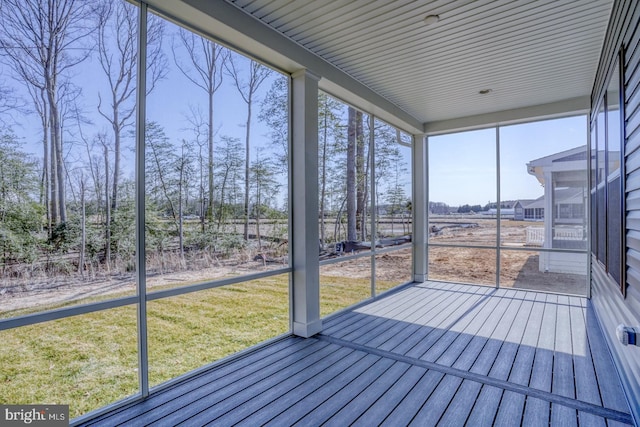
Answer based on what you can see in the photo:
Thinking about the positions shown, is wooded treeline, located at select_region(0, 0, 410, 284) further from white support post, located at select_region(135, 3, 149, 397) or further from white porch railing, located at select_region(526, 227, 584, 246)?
white porch railing, located at select_region(526, 227, 584, 246)

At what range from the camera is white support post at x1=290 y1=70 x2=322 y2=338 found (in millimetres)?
3350

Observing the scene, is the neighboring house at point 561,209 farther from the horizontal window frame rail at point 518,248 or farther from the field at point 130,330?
the field at point 130,330

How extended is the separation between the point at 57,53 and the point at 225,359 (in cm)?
246

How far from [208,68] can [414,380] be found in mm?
2997

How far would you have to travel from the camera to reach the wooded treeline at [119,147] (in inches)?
72.7

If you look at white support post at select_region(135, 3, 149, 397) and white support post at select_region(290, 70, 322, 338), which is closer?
white support post at select_region(135, 3, 149, 397)

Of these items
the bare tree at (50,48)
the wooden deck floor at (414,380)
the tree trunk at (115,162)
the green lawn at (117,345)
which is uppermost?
the bare tree at (50,48)

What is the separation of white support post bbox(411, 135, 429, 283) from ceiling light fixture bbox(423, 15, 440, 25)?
3.38 metres

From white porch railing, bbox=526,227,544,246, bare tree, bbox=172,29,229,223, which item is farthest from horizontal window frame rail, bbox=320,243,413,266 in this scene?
white porch railing, bbox=526,227,544,246

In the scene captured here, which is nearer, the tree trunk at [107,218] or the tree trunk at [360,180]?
the tree trunk at [107,218]

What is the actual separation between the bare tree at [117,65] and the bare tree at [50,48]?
97mm

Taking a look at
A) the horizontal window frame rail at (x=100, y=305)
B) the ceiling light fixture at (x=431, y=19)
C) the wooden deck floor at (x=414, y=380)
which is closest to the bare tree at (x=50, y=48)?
the horizontal window frame rail at (x=100, y=305)

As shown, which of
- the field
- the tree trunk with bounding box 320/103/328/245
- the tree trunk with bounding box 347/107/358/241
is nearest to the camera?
the field

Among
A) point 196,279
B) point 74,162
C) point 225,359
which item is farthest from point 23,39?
point 225,359
